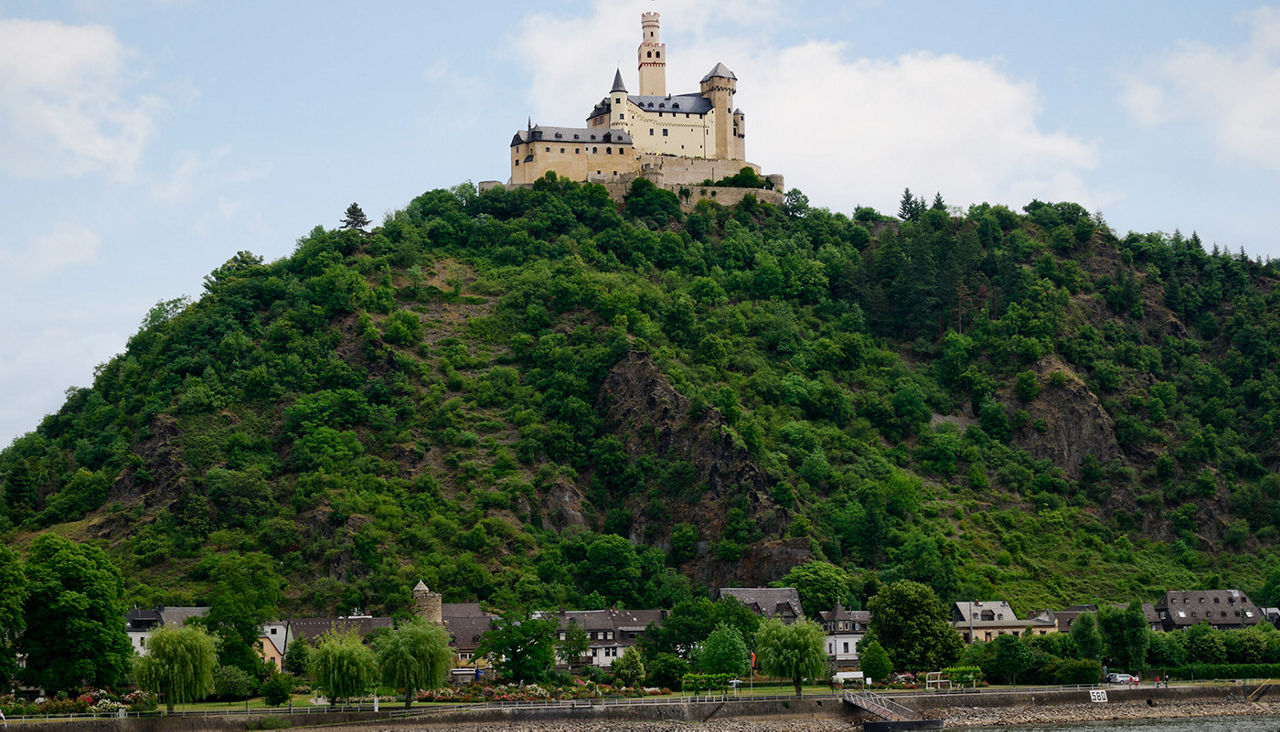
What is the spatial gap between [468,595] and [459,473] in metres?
16.1

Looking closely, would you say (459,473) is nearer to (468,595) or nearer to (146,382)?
(468,595)

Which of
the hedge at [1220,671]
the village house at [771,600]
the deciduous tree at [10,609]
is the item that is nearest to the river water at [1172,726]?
the hedge at [1220,671]

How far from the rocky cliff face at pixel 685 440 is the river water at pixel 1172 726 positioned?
33636 millimetres

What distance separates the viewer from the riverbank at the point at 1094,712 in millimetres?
101625

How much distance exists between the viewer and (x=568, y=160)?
181 metres

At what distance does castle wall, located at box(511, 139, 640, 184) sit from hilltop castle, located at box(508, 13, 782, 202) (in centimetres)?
11

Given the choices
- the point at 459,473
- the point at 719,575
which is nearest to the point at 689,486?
the point at 719,575

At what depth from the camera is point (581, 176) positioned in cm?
18112

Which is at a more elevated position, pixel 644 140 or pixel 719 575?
pixel 644 140

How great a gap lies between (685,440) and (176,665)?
58.2m

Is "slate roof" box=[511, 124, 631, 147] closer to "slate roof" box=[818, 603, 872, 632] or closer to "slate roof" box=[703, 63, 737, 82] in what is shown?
"slate roof" box=[703, 63, 737, 82]

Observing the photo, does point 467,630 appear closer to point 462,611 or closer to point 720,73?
point 462,611

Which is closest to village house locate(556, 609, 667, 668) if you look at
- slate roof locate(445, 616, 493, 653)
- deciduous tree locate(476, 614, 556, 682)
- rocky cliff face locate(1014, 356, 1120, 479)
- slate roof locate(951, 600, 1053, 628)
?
slate roof locate(445, 616, 493, 653)

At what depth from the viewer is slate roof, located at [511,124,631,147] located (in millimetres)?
181375
